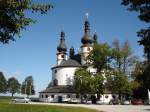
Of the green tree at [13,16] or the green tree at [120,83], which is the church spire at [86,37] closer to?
the green tree at [120,83]

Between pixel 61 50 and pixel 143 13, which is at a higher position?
pixel 61 50

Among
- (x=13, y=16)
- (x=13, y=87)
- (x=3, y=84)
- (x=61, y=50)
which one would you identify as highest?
(x=61, y=50)

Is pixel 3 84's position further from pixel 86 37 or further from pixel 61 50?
pixel 86 37

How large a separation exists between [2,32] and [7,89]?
535 ft

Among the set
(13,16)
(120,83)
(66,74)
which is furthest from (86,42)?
(13,16)

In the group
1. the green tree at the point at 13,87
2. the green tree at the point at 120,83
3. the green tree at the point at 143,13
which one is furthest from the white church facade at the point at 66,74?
the green tree at the point at 143,13

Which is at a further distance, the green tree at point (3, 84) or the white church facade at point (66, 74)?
the green tree at point (3, 84)

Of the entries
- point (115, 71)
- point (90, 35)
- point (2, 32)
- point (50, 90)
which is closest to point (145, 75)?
point (115, 71)

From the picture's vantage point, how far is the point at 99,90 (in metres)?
84.2

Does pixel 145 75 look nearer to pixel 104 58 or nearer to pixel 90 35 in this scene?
pixel 104 58

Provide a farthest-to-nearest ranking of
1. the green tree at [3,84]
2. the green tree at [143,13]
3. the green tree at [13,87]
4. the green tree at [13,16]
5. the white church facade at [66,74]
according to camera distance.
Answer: the green tree at [13,87] → the green tree at [3,84] → the white church facade at [66,74] → the green tree at [143,13] → the green tree at [13,16]

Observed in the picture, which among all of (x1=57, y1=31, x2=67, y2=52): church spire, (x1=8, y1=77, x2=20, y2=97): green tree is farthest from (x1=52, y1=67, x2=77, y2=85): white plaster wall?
(x1=8, y1=77, x2=20, y2=97): green tree

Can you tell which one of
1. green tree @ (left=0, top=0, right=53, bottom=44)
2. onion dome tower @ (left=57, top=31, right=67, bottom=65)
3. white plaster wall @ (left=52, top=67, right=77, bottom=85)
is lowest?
green tree @ (left=0, top=0, right=53, bottom=44)

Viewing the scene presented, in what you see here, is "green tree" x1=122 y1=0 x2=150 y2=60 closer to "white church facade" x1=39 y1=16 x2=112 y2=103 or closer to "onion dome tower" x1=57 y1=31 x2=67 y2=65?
"white church facade" x1=39 y1=16 x2=112 y2=103
